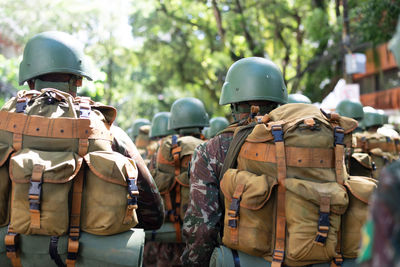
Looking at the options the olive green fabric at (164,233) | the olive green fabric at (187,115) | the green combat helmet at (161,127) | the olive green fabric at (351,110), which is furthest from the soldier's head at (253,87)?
the green combat helmet at (161,127)

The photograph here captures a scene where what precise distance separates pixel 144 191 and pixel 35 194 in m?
0.95

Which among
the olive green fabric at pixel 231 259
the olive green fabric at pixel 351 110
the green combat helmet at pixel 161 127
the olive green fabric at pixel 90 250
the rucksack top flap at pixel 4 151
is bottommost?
the olive green fabric at pixel 231 259

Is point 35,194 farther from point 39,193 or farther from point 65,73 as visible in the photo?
point 65,73

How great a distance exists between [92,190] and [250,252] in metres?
1.06

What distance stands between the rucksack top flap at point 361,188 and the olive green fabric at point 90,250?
1334mm

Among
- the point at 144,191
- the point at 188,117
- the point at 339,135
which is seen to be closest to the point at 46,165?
the point at 144,191

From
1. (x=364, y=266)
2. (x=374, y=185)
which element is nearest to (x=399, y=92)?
(x=374, y=185)

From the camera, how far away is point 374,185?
9.43 ft

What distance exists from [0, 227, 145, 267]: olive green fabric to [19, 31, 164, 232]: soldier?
0.59 metres

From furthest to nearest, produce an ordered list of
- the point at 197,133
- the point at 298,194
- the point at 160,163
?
1. the point at 197,133
2. the point at 160,163
3. the point at 298,194

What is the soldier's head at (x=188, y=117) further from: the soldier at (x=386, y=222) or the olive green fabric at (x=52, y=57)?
the soldier at (x=386, y=222)

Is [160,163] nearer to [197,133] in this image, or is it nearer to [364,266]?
[197,133]

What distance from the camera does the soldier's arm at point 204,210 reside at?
3654 millimetres

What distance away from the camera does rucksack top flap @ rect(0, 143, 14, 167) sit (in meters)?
2.83
